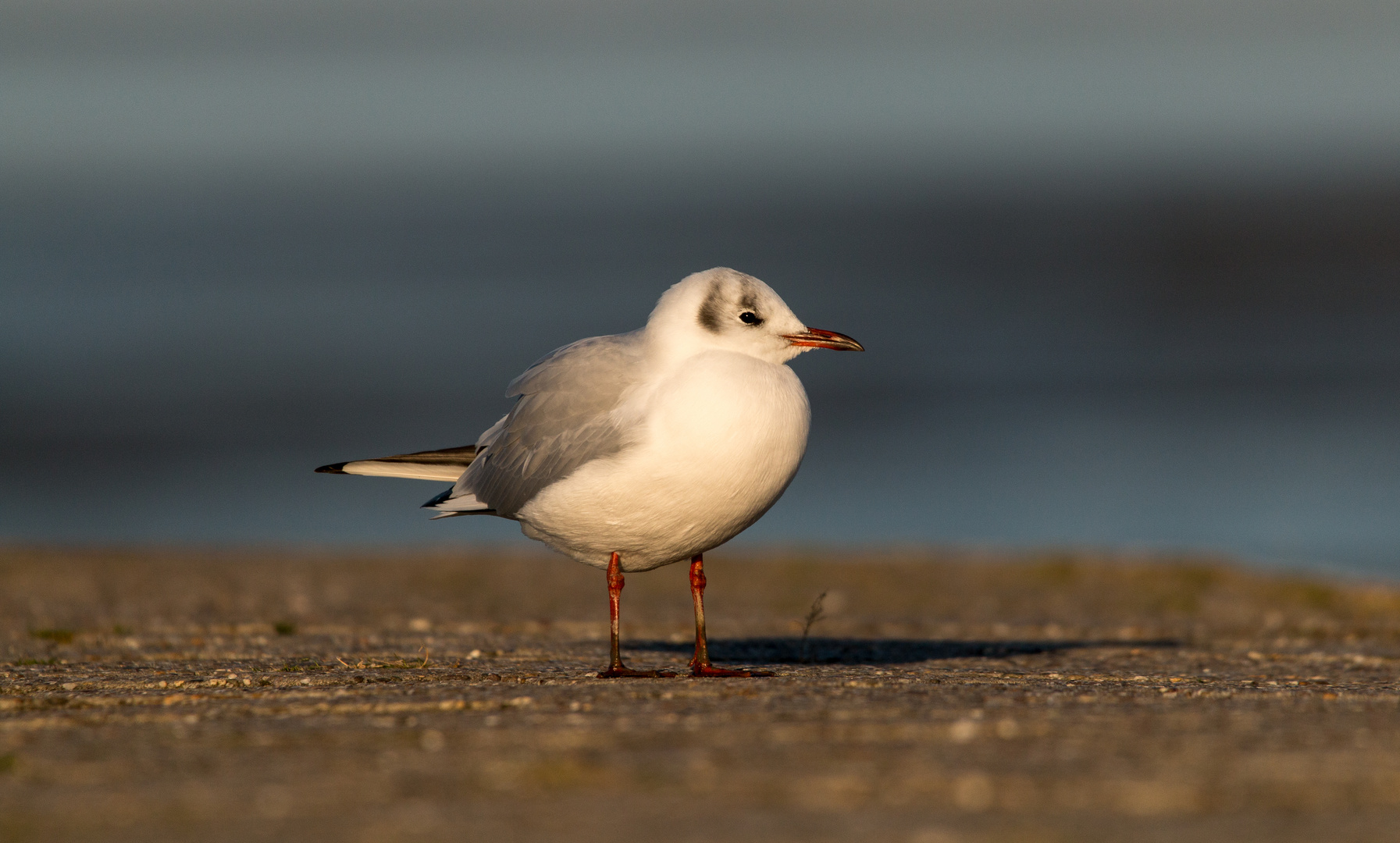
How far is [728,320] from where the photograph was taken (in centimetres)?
584

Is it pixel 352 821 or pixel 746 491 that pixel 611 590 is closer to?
pixel 746 491

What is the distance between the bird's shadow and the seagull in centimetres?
110

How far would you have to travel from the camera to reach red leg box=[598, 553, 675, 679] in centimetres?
551

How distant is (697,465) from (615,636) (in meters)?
0.81

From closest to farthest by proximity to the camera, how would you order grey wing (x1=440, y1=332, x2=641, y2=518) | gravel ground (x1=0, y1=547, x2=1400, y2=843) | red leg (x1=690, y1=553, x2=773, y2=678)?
gravel ground (x1=0, y1=547, x2=1400, y2=843)
red leg (x1=690, y1=553, x2=773, y2=678)
grey wing (x1=440, y1=332, x2=641, y2=518)

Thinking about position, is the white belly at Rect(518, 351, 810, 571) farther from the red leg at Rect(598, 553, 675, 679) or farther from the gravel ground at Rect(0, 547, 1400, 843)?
the gravel ground at Rect(0, 547, 1400, 843)

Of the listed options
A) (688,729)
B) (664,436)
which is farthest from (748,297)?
(688,729)

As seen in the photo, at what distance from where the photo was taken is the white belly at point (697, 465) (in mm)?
5469

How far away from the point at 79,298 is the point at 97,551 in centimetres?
1961

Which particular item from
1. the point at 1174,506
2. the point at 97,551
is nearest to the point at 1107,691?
the point at 97,551

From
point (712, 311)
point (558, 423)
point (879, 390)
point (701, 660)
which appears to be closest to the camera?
point (701, 660)

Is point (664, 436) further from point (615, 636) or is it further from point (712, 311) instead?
point (615, 636)

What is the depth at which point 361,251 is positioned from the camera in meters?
42.8

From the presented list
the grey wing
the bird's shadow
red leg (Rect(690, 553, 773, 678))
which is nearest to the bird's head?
the grey wing
